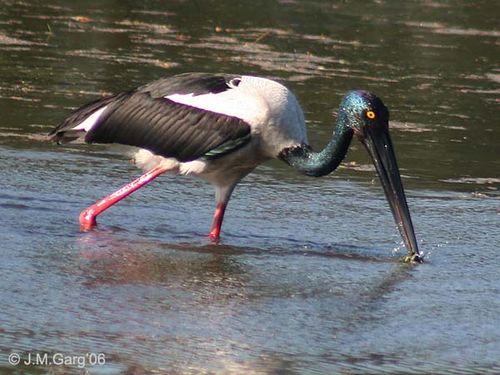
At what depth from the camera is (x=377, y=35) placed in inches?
615

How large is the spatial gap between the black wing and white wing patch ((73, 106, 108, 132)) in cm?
2

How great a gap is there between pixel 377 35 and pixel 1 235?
9.06m

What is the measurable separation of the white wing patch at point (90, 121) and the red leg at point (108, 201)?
1.32 feet

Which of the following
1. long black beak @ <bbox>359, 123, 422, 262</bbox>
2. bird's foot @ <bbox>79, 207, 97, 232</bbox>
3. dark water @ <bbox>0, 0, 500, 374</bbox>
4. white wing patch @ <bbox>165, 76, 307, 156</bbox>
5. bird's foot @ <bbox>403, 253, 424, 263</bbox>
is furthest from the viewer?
bird's foot @ <bbox>79, 207, 97, 232</bbox>

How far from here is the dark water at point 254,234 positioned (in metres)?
5.54

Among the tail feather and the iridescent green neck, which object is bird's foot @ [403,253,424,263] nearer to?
the iridescent green neck

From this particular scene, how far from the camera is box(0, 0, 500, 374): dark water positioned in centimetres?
554

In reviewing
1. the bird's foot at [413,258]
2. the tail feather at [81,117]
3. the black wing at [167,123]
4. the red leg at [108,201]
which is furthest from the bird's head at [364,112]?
the tail feather at [81,117]

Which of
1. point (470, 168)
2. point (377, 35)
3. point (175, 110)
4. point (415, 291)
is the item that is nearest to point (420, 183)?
point (470, 168)

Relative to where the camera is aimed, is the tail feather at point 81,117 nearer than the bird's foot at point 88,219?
No

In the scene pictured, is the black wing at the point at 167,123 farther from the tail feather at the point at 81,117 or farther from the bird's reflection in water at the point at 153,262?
the bird's reflection in water at the point at 153,262

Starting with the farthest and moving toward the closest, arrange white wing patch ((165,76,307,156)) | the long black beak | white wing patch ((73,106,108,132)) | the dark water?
white wing patch ((73,106,108,132))
white wing patch ((165,76,307,156))
the long black beak
the dark water

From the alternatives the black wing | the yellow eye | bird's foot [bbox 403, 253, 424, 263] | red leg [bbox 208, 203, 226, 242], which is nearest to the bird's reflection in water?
red leg [bbox 208, 203, 226, 242]

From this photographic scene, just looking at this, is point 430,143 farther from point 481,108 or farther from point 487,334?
point 487,334
